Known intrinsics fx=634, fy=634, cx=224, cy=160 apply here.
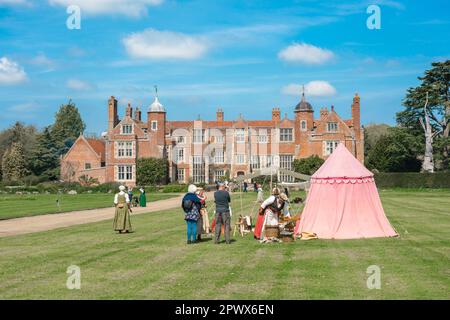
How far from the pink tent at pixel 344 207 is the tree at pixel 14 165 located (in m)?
70.9

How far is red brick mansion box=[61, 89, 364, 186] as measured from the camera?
7594cm

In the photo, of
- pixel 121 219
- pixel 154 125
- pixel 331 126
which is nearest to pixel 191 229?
pixel 121 219

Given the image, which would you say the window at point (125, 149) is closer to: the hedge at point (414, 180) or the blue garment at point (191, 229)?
the hedge at point (414, 180)

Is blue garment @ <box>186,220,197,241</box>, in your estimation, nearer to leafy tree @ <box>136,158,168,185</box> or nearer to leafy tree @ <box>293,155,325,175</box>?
leafy tree @ <box>293,155,325,175</box>

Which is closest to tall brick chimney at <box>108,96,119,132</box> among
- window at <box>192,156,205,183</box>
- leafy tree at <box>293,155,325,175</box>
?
window at <box>192,156,205,183</box>

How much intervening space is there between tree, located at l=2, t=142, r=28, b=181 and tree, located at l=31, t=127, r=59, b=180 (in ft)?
9.16

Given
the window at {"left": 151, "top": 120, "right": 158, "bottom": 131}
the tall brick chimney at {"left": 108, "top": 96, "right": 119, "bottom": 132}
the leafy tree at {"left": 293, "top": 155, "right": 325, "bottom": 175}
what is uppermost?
the tall brick chimney at {"left": 108, "top": 96, "right": 119, "bottom": 132}

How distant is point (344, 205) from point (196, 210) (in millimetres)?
4927

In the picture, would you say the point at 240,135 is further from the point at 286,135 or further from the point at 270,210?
the point at 270,210

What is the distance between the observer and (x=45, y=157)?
297 ft

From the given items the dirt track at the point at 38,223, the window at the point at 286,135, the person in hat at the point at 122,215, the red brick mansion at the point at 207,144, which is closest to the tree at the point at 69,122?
the red brick mansion at the point at 207,144
